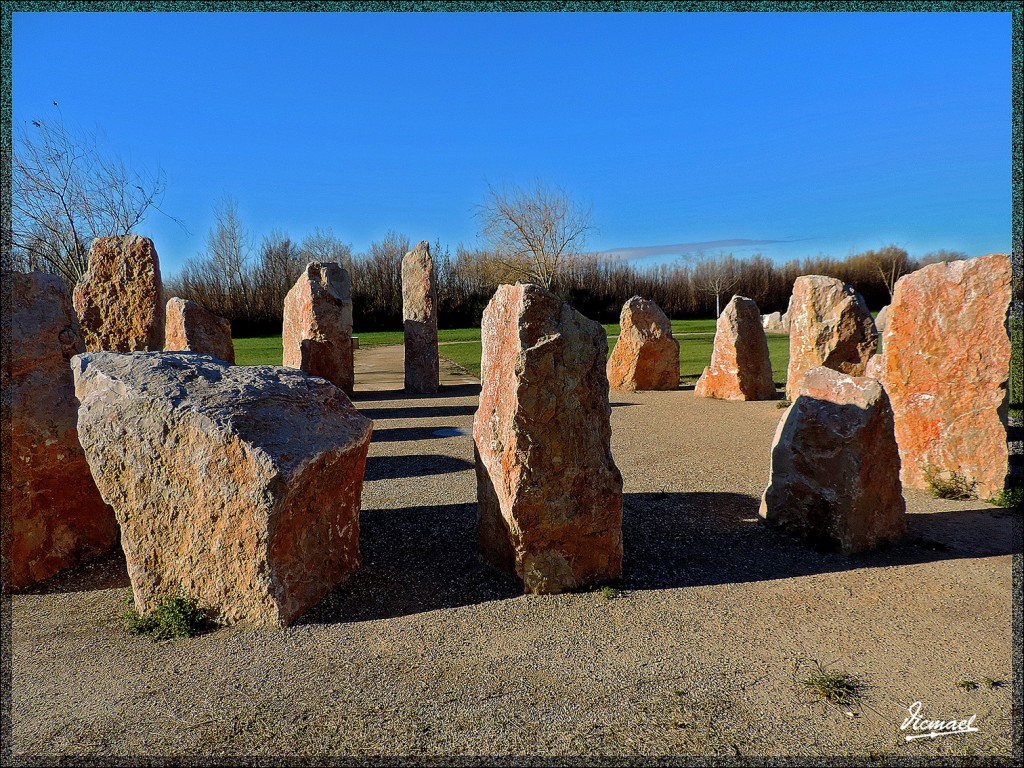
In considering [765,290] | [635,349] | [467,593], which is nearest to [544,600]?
[467,593]

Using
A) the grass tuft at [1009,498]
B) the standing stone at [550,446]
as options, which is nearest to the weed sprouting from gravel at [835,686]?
the standing stone at [550,446]

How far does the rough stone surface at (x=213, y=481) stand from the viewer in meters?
3.16

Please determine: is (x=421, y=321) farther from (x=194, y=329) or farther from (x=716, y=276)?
(x=716, y=276)

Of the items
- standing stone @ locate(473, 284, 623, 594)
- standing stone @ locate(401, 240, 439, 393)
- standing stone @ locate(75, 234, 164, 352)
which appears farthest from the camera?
standing stone @ locate(401, 240, 439, 393)

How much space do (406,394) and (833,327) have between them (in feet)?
21.5

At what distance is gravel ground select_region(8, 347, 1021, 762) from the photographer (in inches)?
99.0

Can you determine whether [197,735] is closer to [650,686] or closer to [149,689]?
[149,689]

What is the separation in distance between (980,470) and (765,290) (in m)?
33.8

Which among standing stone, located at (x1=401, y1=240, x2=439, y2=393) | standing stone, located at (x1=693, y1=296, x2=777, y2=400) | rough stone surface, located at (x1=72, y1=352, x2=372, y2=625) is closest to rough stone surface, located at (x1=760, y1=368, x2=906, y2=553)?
rough stone surface, located at (x1=72, y1=352, x2=372, y2=625)

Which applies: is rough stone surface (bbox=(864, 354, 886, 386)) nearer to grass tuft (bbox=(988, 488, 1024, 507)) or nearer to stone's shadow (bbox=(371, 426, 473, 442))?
grass tuft (bbox=(988, 488, 1024, 507))

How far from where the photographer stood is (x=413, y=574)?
391 cm

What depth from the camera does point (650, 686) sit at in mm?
2836

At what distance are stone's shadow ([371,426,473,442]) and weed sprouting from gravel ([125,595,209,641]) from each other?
171 inches

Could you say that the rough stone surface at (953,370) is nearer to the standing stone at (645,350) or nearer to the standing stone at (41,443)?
the standing stone at (645,350)
